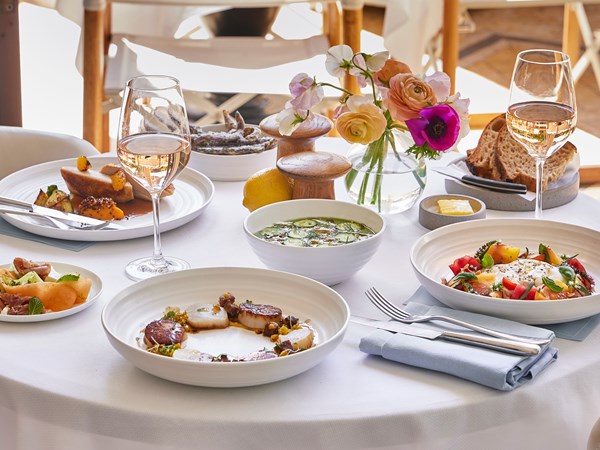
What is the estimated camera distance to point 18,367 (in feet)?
3.85

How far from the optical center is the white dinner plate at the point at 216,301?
1.08m

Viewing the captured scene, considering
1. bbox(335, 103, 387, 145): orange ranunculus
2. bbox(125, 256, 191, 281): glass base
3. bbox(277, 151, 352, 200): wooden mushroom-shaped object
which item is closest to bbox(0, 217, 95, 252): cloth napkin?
bbox(125, 256, 191, 281): glass base

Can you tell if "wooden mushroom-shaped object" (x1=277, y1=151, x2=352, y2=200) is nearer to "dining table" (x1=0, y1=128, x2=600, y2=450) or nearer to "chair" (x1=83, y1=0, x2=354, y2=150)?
"dining table" (x1=0, y1=128, x2=600, y2=450)

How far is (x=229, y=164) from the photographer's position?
189 cm

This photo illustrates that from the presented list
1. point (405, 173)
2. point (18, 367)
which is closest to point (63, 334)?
point (18, 367)

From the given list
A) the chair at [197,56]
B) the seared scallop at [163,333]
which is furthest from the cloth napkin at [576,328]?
the chair at [197,56]

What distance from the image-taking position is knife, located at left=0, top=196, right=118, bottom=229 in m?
1.60

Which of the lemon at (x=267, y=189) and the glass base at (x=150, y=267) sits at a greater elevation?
the lemon at (x=267, y=189)

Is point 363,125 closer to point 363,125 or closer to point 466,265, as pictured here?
point 363,125

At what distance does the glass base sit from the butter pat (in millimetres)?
460

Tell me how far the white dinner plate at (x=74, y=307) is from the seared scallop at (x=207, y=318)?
16 cm

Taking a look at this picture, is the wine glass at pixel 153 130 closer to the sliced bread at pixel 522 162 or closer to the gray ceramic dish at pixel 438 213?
the gray ceramic dish at pixel 438 213

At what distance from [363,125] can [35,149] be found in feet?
3.38

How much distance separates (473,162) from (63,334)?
0.91 m
